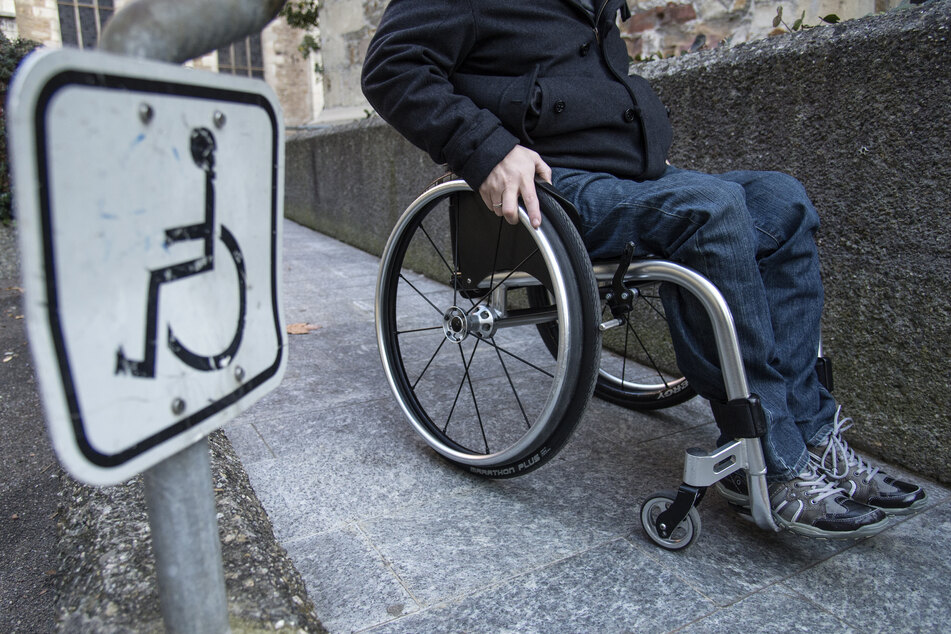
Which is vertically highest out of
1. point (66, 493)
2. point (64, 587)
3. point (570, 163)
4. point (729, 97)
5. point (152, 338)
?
A: point (729, 97)

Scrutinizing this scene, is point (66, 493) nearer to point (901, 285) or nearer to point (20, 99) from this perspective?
point (20, 99)

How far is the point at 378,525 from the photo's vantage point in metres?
1.54

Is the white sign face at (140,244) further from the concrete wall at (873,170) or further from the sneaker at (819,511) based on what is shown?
the concrete wall at (873,170)

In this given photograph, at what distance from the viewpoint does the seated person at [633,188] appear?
135 cm

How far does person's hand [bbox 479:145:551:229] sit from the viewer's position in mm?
1437

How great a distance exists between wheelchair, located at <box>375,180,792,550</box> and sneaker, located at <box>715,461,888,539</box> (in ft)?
0.14

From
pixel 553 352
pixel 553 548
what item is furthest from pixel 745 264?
pixel 553 352

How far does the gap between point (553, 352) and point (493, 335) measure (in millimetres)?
393

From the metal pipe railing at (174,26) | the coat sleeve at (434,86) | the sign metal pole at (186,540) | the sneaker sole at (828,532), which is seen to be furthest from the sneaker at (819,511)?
the metal pipe railing at (174,26)

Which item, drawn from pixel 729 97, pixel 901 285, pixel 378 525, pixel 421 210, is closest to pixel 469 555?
pixel 378 525

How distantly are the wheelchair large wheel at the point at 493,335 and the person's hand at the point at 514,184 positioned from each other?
0.03 meters

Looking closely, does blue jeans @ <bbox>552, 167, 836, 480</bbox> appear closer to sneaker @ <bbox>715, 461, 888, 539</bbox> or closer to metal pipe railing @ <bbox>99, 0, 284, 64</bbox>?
sneaker @ <bbox>715, 461, 888, 539</bbox>

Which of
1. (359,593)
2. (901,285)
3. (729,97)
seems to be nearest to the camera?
(359,593)

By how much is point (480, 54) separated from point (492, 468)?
3.15 feet
